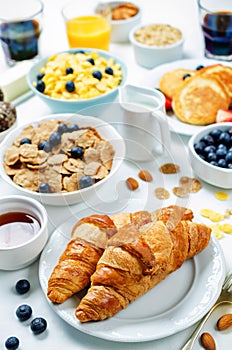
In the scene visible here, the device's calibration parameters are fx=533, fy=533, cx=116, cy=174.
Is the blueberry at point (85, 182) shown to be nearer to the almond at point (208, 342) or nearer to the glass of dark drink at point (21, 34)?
the almond at point (208, 342)

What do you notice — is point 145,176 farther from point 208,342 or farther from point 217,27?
point 217,27

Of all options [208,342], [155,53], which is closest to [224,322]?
[208,342]

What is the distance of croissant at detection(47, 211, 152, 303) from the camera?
117 cm

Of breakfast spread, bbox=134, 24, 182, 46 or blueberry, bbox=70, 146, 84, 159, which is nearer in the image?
blueberry, bbox=70, 146, 84, 159

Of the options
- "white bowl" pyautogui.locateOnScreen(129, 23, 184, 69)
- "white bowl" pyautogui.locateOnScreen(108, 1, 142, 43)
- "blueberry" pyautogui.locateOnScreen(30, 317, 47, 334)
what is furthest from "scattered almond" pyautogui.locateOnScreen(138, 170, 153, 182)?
"white bowl" pyautogui.locateOnScreen(108, 1, 142, 43)

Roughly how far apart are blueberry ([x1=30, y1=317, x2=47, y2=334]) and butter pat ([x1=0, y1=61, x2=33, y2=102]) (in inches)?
38.7

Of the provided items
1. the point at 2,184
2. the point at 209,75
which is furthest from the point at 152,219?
the point at 209,75

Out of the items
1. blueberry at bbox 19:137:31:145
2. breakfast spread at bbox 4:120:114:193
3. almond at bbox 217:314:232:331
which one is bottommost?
almond at bbox 217:314:232:331

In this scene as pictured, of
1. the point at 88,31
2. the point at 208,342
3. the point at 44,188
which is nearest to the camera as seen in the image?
the point at 208,342

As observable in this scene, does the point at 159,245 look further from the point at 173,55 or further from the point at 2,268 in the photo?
the point at 173,55

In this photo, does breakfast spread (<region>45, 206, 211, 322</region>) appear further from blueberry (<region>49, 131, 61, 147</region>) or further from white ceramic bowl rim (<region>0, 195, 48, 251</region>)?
blueberry (<region>49, 131, 61, 147</region>)

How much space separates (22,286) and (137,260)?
29cm

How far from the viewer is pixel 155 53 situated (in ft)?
6.78

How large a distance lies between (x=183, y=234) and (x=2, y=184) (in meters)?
0.63
